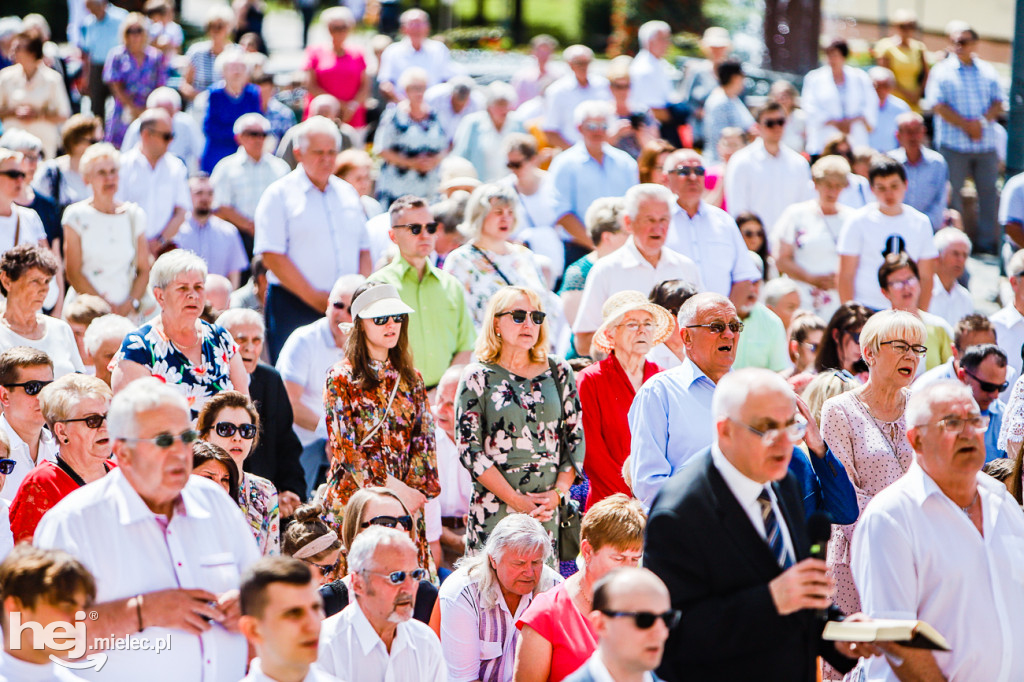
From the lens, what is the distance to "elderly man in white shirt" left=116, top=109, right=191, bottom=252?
9789 mm

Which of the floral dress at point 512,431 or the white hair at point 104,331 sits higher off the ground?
the white hair at point 104,331

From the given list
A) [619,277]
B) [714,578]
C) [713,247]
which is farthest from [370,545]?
[713,247]

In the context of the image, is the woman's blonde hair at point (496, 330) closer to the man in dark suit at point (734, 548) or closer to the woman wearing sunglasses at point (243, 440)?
the woman wearing sunglasses at point (243, 440)

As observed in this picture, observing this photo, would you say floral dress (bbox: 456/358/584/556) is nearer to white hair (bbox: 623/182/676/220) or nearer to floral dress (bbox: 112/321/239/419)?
floral dress (bbox: 112/321/239/419)

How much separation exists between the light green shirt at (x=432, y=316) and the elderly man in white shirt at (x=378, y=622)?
2989 mm

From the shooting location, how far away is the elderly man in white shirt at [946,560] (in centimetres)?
394

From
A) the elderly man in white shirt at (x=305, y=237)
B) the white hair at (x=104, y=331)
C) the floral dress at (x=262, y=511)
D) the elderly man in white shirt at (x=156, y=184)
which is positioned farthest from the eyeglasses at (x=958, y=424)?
the elderly man in white shirt at (x=156, y=184)

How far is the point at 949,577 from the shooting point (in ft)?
13.0

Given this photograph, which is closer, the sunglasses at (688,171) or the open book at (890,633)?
the open book at (890,633)

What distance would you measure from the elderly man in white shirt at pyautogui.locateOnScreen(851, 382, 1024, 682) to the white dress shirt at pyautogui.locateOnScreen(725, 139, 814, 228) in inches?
263

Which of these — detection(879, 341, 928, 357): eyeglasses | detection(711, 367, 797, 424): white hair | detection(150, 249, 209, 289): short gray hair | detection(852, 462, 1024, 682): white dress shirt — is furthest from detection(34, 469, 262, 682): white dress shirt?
detection(879, 341, 928, 357): eyeglasses

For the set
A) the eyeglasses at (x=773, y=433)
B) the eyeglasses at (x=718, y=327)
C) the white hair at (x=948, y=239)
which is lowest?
the white hair at (x=948, y=239)

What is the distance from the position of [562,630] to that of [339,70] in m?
9.88

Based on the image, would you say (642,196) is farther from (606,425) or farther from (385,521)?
(385,521)
